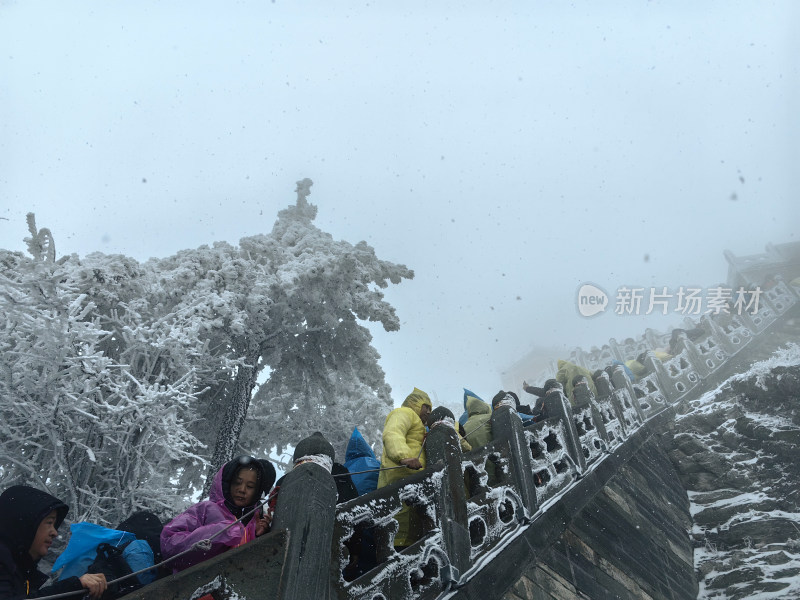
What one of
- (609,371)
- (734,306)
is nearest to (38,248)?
(609,371)

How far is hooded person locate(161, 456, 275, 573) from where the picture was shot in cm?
286

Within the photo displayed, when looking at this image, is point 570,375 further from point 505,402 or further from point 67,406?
point 67,406

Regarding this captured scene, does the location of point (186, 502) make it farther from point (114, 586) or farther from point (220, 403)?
point (114, 586)

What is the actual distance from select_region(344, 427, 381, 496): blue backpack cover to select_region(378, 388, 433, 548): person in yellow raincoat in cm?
26

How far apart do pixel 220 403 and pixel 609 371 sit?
28.2ft

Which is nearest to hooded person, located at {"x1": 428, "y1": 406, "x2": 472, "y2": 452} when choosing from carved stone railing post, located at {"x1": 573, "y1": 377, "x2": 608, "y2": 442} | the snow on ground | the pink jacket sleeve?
the pink jacket sleeve

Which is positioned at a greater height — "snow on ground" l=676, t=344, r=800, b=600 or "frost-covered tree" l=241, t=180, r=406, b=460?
"frost-covered tree" l=241, t=180, r=406, b=460

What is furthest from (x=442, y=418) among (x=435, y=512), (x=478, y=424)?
(x=478, y=424)

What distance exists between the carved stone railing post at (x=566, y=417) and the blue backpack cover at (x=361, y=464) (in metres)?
2.50

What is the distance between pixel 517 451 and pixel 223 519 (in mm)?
2804

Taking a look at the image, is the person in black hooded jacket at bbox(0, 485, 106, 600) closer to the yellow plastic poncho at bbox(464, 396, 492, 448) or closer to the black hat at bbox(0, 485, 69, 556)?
the black hat at bbox(0, 485, 69, 556)

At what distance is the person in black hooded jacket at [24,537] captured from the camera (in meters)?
2.45

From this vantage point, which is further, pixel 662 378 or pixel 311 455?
pixel 662 378

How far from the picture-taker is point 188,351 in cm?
787
